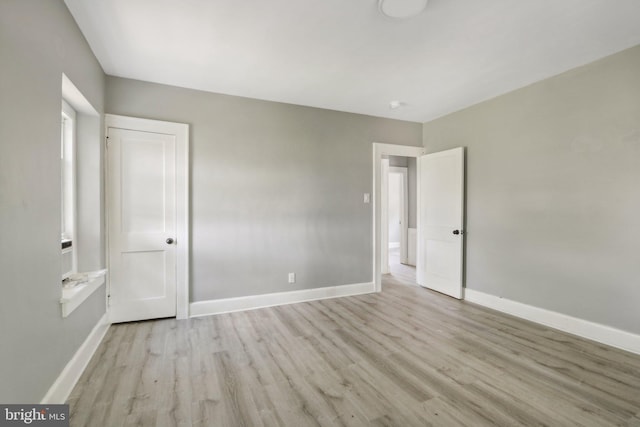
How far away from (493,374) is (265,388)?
170cm

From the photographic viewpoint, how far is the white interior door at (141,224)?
300cm

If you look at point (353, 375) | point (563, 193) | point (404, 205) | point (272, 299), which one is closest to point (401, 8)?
point (563, 193)

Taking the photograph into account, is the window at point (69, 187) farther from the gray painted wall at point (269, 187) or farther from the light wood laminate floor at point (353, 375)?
the light wood laminate floor at point (353, 375)

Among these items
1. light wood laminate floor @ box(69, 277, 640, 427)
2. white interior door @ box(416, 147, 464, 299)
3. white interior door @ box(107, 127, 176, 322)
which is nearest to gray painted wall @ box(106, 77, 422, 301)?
A: white interior door @ box(107, 127, 176, 322)

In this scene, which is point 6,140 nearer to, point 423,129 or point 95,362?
point 95,362

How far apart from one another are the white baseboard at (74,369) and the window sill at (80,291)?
1.19 feet

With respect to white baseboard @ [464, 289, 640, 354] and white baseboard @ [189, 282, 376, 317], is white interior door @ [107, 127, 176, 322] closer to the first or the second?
white baseboard @ [189, 282, 376, 317]

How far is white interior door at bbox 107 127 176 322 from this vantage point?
9.86ft

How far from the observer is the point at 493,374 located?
217 centimetres

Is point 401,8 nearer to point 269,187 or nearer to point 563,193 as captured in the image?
point 269,187

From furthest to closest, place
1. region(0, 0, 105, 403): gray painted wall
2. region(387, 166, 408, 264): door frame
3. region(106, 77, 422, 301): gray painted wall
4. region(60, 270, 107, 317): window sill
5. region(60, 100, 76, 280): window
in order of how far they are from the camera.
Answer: region(387, 166, 408, 264): door frame, region(106, 77, 422, 301): gray painted wall, region(60, 100, 76, 280): window, region(60, 270, 107, 317): window sill, region(0, 0, 105, 403): gray painted wall

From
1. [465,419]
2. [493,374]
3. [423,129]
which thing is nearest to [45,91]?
[465,419]

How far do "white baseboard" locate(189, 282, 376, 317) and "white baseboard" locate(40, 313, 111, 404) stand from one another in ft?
2.89

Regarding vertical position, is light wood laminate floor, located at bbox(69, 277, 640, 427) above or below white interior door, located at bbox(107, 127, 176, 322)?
below
